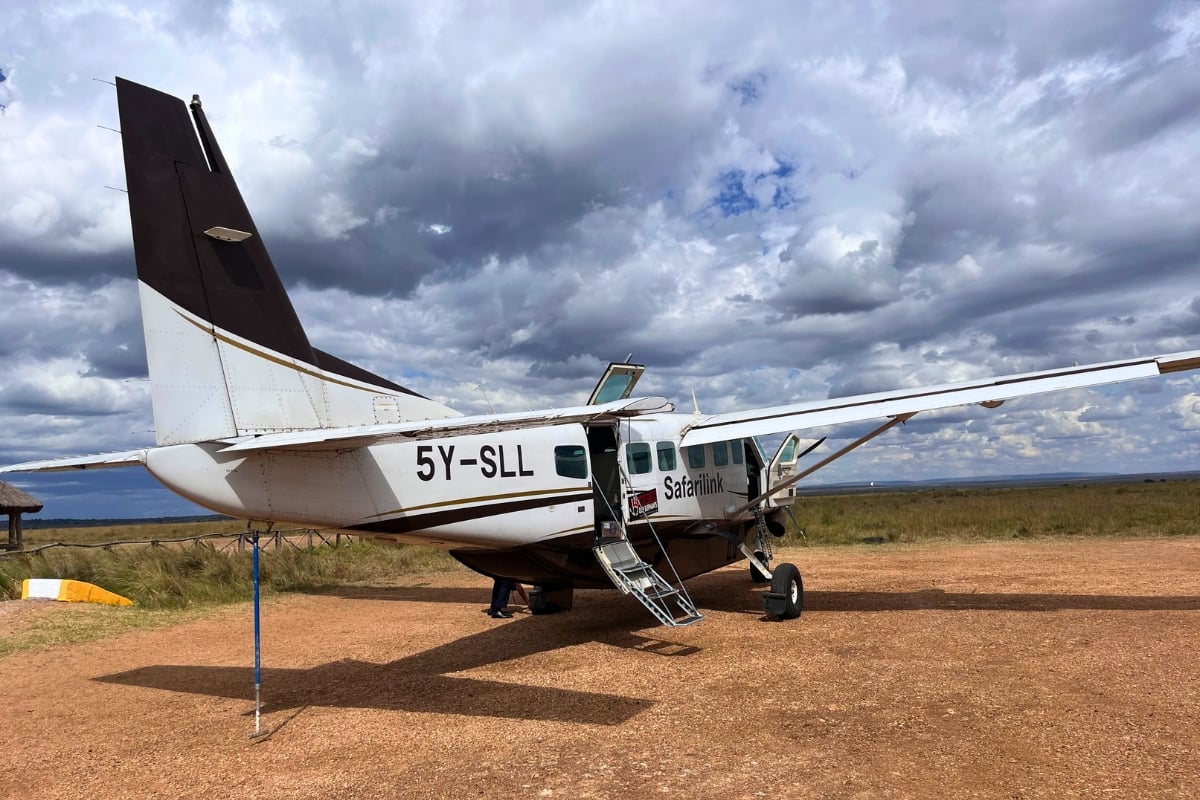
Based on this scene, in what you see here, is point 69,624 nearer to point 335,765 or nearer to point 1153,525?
point 335,765

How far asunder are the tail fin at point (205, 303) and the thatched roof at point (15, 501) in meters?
23.4

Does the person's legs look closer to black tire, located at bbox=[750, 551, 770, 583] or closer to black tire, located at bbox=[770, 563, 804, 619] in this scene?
black tire, located at bbox=[750, 551, 770, 583]

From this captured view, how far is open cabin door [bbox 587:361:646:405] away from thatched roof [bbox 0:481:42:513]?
942 inches

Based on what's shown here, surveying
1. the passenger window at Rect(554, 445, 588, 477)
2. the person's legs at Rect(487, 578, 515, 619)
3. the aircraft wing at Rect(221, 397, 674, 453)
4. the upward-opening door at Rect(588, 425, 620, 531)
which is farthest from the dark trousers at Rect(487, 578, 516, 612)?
the aircraft wing at Rect(221, 397, 674, 453)

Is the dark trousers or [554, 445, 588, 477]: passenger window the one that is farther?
the dark trousers

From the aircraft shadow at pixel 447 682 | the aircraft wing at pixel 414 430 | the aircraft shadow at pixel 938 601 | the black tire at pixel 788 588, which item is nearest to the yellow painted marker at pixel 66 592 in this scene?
the aircraft shadow at pixel 447 682

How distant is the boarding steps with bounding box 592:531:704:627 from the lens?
30.6 feet

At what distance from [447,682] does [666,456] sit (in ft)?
14.7

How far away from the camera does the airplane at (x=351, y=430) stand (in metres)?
7.11

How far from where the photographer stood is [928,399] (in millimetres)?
10516

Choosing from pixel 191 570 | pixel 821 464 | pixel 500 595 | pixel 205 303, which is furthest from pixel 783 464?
pixel 191 570

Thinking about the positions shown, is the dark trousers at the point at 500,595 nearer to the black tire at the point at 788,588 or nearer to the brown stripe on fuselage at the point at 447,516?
the brown stripe on fuselage at the point at 447,516

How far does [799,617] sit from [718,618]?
48.6 inches

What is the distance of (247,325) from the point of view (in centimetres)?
768
